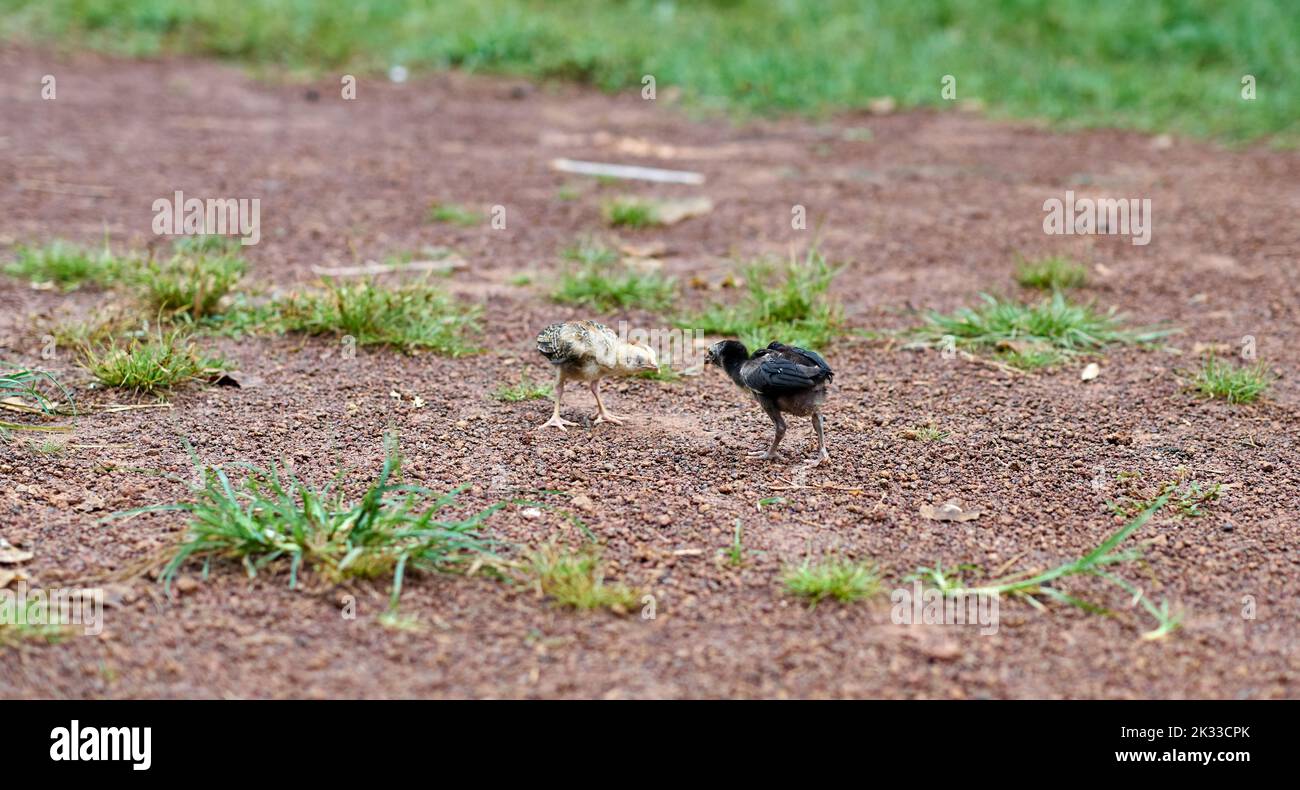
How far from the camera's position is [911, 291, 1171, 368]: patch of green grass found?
6356mm

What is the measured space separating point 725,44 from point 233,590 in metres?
10.9

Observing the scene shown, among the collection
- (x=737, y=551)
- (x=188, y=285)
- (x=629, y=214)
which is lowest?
(x=737, y=551)

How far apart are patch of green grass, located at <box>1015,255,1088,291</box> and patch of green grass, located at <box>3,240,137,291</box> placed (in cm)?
470

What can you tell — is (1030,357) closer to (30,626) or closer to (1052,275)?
Result: (1052,275)

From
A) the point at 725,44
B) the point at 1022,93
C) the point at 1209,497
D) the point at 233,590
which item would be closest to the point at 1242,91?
the point at 1022,93

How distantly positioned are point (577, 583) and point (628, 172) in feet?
20.3

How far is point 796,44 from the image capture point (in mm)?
13727

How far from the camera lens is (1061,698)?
354 cm

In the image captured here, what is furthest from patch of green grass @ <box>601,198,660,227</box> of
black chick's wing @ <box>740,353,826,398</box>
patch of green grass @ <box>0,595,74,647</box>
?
patch of green grass @ <box>0,595,74,647</box>

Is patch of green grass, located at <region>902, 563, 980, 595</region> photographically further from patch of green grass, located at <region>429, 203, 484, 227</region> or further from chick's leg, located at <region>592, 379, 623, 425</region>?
patch of green grass, located at <region>429, 203, 484, 227</region>

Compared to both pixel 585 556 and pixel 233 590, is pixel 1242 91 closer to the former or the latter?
pixel 585 556

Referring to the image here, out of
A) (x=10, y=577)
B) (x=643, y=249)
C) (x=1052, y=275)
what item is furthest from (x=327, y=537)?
(x=1052, y=275)

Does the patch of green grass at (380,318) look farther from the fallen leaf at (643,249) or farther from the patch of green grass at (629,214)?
the patch of green grass at (629,214)
